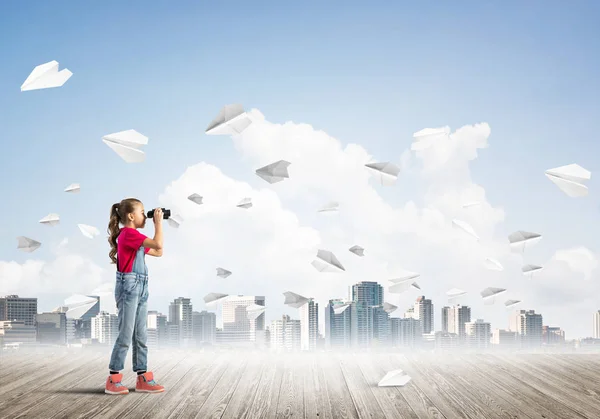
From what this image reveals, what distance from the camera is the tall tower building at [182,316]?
6.34m

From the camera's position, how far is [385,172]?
5102mm

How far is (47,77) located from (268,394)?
109 inches

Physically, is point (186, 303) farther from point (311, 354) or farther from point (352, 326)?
point (311, 354)

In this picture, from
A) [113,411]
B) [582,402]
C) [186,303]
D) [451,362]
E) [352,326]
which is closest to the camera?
[113,411]

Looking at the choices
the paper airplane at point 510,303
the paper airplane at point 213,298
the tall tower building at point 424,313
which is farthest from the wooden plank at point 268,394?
the tall tower building at point 424,313

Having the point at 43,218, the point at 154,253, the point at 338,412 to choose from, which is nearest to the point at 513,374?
the point at 338,412

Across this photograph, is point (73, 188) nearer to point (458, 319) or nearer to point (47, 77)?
point (47, 77)

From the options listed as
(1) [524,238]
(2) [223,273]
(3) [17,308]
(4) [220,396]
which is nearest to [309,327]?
(2) [223,273]

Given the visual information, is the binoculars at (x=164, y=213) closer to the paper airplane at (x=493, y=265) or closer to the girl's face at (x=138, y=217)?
the girl's face at (x=138, y=217)

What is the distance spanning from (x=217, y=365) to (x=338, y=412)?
1.68 meters

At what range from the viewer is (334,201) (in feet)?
18.0

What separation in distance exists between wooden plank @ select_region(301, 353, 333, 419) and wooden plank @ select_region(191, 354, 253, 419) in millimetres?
Answer: 438

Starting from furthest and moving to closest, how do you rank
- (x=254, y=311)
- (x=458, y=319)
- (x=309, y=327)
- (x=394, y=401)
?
(x=458, y=319), (x=309, y=327), (x=254, y=311), (x=394, y=401)

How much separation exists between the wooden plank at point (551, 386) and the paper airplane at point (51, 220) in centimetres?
384
